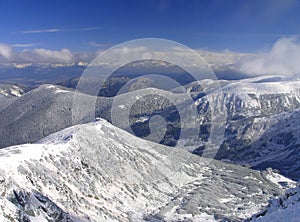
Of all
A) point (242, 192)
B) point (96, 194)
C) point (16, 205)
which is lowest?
point (242, 192)

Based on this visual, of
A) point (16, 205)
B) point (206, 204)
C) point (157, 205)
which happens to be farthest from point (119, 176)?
point (16, 205)

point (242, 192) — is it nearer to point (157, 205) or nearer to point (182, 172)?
point (182, 172)

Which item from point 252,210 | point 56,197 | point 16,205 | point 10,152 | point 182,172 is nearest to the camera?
point 16,205

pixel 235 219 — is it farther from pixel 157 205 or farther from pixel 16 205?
pixel 16 205

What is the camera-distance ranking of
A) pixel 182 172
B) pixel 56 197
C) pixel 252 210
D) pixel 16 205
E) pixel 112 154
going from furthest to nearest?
1. pixel 182 172
2. pixel 112 154
3. pixel 252 210
4. pixel 56 197
5. pixel 16 205

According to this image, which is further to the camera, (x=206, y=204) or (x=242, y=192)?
(x=242, y=192)

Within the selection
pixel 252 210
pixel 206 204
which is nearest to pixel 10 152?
pixel 206 204

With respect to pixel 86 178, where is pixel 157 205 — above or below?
below
